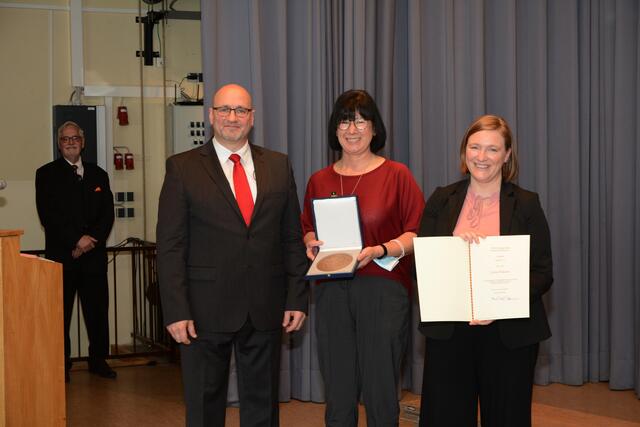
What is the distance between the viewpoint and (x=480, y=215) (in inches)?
117

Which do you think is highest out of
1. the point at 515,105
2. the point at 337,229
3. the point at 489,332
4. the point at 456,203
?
the point at 515,105

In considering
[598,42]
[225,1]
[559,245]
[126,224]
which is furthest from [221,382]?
[126,224]

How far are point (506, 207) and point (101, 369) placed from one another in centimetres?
403

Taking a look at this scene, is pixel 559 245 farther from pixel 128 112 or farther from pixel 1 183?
pixel 128 112

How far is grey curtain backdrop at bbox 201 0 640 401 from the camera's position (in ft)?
16.3

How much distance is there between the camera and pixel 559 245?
5.46 meters

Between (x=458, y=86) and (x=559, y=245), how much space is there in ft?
4.13

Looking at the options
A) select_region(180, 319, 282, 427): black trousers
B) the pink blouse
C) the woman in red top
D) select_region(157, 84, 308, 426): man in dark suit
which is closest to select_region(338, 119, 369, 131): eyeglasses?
the woman in red top

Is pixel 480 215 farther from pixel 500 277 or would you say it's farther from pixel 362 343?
pixel 362 343

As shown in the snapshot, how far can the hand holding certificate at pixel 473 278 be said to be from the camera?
279 cm

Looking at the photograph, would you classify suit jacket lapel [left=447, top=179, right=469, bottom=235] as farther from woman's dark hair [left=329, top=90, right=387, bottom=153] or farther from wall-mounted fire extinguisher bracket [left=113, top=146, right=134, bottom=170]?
wall-mounted fire extinguisher bracket [left=113, top=146, right=134, bottom=170]

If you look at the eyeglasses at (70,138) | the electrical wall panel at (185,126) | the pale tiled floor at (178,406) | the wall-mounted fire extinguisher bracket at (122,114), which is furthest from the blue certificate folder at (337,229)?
the wall-mounted fire extinguisher bracket at (122,114)

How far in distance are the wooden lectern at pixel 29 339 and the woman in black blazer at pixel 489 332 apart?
178 cm

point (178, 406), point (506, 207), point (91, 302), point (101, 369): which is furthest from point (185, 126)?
point (506, 207)
